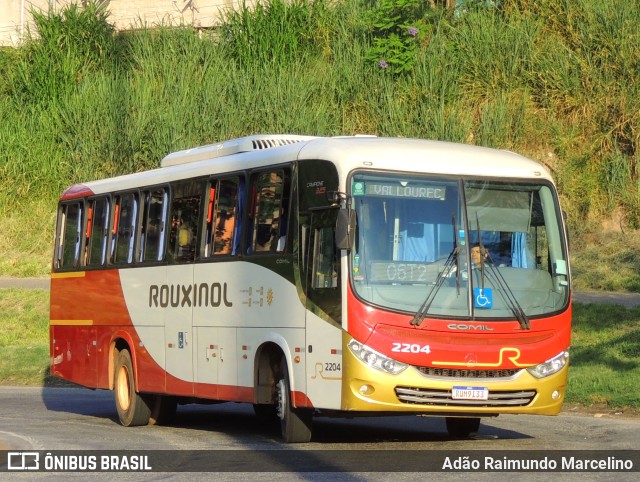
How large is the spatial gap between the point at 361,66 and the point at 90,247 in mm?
15686

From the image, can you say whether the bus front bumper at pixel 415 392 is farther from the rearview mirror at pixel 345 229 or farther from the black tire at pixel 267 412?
the black tire at pixel 267 412

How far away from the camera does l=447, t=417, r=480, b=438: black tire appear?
15374mm

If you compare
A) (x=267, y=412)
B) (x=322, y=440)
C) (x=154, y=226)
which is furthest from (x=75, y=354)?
(x=322, y=440)

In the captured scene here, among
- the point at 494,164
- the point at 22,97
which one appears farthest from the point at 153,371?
the point at 22,97

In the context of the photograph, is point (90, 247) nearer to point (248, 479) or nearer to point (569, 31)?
point (248, 479)

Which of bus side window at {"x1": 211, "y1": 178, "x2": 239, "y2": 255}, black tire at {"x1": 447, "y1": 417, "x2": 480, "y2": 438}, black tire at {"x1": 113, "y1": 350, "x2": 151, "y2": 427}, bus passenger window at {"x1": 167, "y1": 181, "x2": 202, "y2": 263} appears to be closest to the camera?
black tire at {"x1": 447, "y1": 417, "x2": 480, "y2": 438}

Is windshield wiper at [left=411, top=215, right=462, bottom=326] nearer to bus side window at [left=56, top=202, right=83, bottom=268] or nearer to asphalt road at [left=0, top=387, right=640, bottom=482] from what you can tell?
asphalt road at [left=0, top=387, right=640, bottom=482]

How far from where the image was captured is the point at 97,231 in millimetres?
19656

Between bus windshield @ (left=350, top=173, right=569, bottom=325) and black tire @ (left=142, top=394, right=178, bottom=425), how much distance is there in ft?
18.2

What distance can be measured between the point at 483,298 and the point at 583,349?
301 inches

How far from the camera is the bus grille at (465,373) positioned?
43.4 ft

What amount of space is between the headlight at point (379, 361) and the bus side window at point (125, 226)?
6.00 meters

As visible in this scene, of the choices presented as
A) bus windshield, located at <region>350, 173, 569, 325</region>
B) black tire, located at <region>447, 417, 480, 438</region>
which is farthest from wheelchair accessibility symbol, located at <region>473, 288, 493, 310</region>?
black tire, located at <region>447, 417, 480, 438</region>

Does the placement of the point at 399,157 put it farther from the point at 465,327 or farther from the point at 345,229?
the point at 465,327
